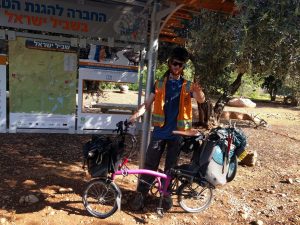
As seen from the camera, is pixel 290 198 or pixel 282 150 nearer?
pixel 290 198

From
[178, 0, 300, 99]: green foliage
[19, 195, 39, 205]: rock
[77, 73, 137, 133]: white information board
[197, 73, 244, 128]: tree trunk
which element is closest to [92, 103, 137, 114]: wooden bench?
[77, 73, 137, 133]: white information board

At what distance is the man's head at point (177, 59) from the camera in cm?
435

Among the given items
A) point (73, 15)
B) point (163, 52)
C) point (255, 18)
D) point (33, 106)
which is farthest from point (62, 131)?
point (255, 18)

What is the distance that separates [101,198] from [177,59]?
1.92 metres

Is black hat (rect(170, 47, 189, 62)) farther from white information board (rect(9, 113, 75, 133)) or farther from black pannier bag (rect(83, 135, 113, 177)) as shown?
white information board (rect(9, 113, 75, 133))

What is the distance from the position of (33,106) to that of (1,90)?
29.7 inches

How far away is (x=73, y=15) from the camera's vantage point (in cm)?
818

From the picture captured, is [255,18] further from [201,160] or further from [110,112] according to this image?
[110,112]

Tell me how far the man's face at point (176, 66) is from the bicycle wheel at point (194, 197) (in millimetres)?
1373

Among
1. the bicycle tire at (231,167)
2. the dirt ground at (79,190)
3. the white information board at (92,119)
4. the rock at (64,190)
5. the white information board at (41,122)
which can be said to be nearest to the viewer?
the bicycle tire at (231,167)

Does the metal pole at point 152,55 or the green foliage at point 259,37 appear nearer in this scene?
the green foliage at point 259,37

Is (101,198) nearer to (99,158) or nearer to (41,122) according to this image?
(99,158)

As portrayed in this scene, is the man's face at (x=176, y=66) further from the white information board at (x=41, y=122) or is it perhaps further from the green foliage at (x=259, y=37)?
the white information board at (x=41, y=122)

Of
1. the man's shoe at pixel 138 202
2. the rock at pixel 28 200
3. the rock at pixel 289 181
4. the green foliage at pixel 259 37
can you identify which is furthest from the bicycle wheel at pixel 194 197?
the rock at pixel 289 181
